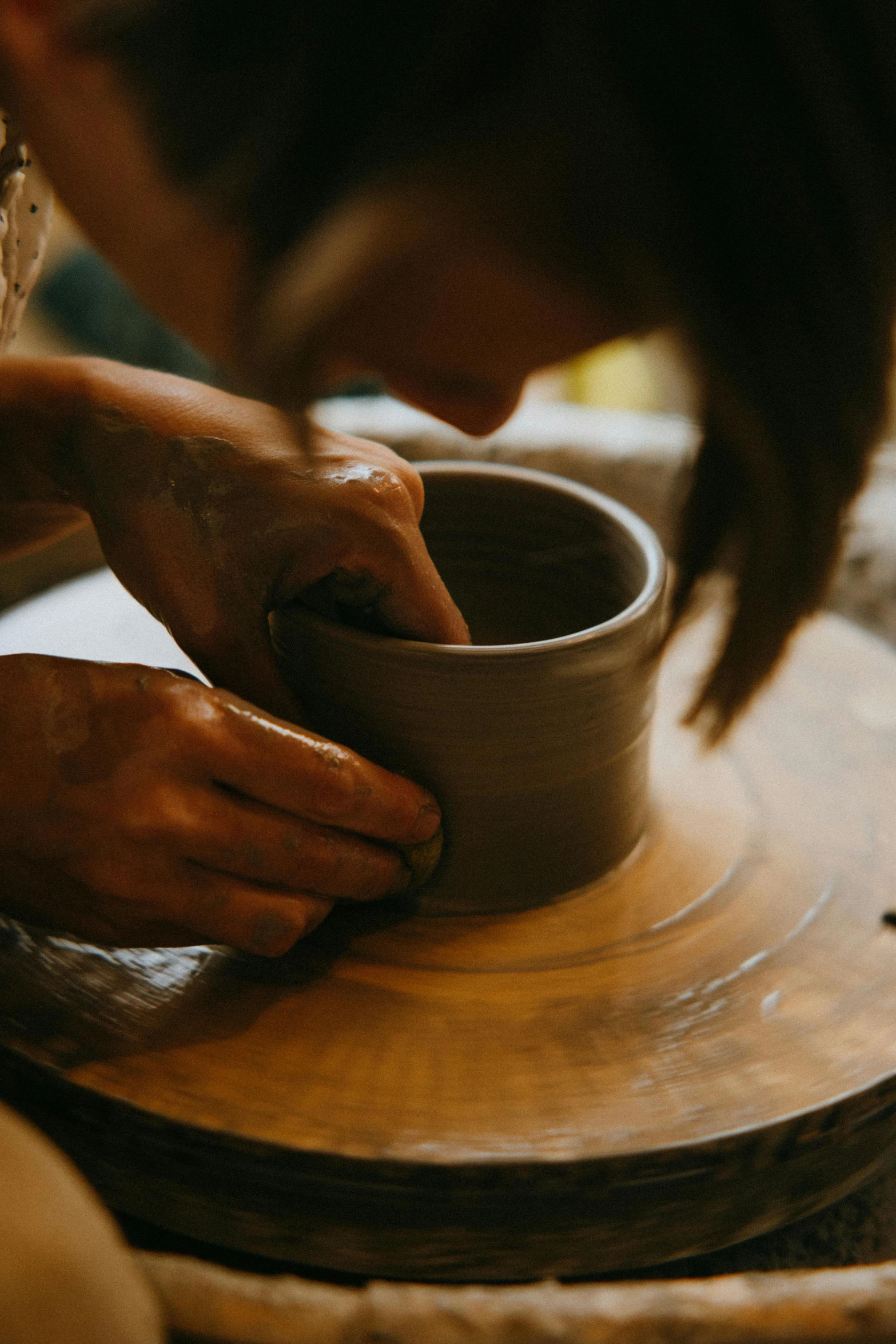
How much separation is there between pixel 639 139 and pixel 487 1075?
592mm

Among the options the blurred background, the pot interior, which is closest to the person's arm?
the pot interior

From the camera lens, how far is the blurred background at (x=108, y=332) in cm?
284

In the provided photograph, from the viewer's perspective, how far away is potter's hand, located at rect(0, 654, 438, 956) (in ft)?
2.40

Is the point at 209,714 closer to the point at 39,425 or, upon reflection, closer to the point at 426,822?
the point at 426,822

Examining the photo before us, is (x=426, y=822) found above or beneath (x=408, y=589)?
beneath

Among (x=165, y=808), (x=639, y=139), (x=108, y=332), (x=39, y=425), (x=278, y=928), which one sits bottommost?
(x=108, y=332)

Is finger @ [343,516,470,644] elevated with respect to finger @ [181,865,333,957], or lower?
elevated

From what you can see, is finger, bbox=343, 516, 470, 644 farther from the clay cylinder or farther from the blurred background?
the blurred background

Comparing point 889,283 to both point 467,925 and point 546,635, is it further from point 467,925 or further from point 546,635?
point 546,635

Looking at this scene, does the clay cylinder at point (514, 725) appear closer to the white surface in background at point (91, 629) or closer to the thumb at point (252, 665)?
the thumb at point (252, 665)

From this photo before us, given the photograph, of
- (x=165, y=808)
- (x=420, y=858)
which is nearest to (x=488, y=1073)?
(x=420, y=858)

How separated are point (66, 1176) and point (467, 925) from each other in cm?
43

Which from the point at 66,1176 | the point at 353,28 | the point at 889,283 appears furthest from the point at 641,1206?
the point at 353,28

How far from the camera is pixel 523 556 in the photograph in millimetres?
1128
